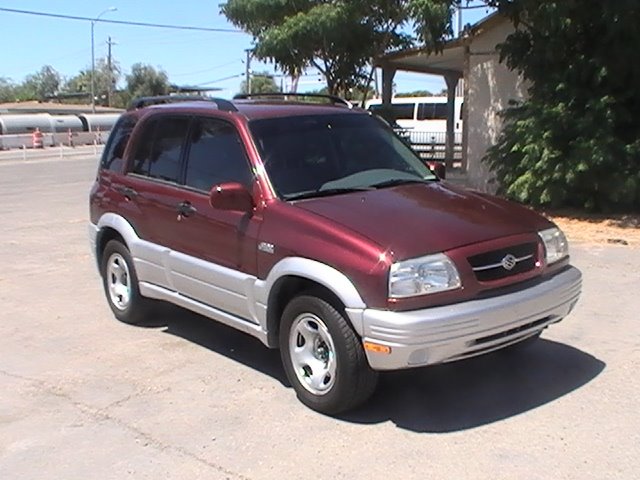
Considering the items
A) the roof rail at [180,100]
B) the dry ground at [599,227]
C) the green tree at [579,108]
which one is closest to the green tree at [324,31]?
the green tree at [579,108]

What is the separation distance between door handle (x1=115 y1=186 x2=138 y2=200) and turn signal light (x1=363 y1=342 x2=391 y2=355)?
284 cm

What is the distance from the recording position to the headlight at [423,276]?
4305mm

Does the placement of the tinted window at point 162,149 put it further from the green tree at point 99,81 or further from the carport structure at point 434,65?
the green tree at point 99,81

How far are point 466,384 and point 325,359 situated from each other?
1070mm

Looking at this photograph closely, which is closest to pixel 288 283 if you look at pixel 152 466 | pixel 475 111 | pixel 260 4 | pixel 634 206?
pixel 152 466

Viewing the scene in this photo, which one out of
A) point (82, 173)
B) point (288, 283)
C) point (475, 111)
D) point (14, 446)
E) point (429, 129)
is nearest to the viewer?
point (14, 446)

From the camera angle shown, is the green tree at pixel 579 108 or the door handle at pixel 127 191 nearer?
the door handle at pixel 127 191

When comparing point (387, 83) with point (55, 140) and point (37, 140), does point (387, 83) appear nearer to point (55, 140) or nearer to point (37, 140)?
A: point (37, 140)

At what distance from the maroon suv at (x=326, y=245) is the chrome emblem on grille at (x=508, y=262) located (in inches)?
0.4

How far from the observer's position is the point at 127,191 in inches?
257

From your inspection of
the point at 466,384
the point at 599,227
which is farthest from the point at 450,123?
the point at 466,384

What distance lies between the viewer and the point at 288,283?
4.92m

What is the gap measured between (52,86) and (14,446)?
131 m

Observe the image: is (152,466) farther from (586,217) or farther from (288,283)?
(586,217)
